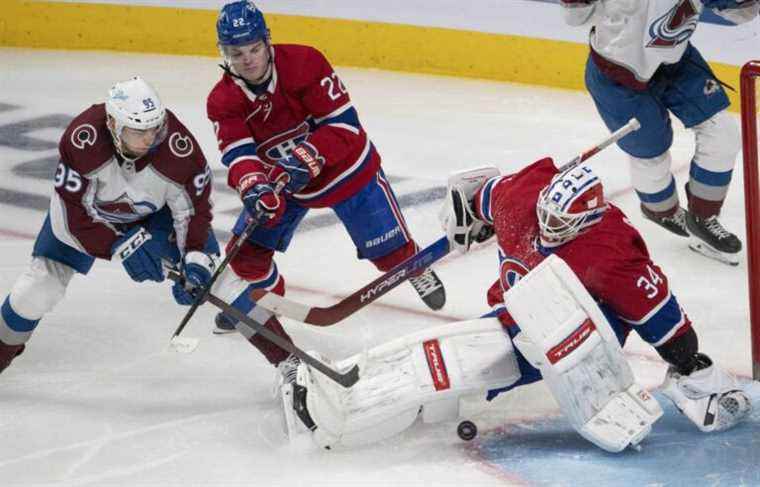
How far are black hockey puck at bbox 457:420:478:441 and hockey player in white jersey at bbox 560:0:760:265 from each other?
1.39 metres

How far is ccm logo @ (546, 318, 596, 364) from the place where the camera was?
2.94m

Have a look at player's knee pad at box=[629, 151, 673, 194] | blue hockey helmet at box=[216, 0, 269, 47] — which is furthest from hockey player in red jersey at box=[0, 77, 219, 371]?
player's knee pad at box=[629, 151, 673, 194]

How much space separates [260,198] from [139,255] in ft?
1.12

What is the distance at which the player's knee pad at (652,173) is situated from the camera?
4.24 m

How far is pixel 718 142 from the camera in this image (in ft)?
13.7

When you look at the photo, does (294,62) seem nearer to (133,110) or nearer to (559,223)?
(133,110)

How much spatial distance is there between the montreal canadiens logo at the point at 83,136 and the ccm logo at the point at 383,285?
0.82 meters

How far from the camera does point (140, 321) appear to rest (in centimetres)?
404

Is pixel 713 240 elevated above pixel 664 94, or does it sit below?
below

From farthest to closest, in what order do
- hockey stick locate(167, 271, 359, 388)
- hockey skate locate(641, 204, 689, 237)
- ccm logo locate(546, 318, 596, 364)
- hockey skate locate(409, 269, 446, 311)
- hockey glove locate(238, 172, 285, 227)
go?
hockey skate locate(641, 204, 689, 237), hockey skate locate(409, 269, 446, 311), hockey glove locate(238, 172, 285, 227), hockey stick locate(167, 271, 359, 388), ccm logo locate(546, 318, 596, 364)

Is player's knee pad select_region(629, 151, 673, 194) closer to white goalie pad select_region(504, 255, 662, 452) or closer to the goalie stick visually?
the goalie stick

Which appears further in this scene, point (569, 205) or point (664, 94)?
point (664, 94)

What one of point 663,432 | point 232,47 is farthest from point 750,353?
point 232,47

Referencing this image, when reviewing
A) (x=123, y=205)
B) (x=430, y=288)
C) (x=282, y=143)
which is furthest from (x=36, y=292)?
(x=430, y=288)
